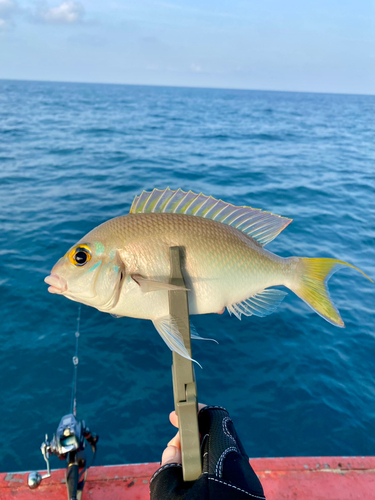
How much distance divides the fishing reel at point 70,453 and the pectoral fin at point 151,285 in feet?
7.45

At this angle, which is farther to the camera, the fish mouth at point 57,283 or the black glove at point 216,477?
the fish mouth at point 57,283

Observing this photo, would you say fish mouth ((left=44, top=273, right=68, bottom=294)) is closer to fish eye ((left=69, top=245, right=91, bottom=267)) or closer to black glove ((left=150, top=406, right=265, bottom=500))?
fish eye ((left=69, top=245, right=91, bottom=267))

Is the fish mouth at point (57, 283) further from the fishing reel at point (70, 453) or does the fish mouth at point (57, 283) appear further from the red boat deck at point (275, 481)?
the red boat deck at point (275, 481)

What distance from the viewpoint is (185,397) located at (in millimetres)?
1594

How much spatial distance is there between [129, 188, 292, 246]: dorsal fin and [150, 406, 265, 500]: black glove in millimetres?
1077

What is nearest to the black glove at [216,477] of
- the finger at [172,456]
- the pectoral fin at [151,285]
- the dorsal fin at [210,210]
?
the finger at [172,456]

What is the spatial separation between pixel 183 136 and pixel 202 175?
11.7m

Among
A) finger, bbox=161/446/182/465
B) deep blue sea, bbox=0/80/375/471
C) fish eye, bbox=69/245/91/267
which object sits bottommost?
deep blue sea, bbox=0/80/375/471

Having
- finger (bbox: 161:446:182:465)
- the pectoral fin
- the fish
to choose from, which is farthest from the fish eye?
finger (bbox: 161:446:182:465)

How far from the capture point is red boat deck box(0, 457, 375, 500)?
309 cm

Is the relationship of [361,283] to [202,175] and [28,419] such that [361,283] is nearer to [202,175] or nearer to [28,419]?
[28,419]

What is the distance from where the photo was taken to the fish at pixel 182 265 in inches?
67.0

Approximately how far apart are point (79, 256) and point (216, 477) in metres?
1.17

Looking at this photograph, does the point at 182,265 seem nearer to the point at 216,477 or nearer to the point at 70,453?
the point at 216,477
